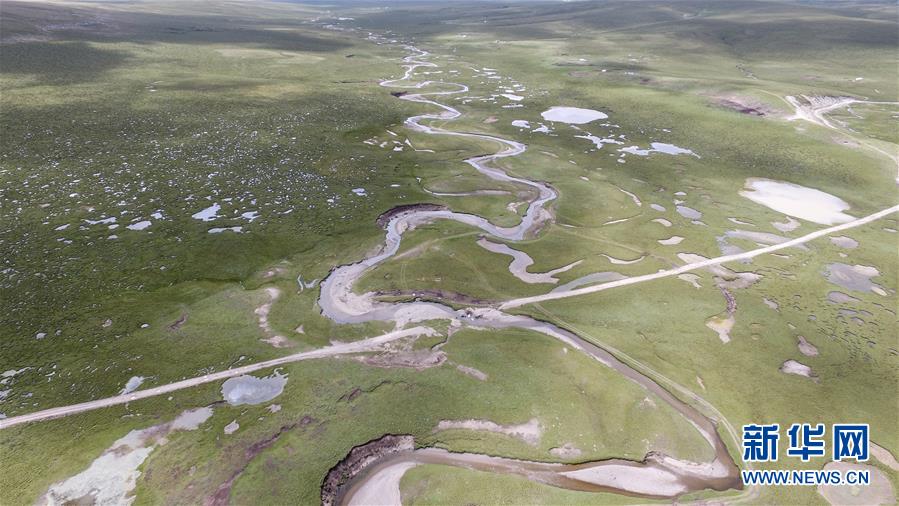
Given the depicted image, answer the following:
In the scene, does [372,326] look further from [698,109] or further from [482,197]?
[698,109]

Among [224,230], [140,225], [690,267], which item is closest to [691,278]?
[690,267]

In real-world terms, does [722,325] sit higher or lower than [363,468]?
higher

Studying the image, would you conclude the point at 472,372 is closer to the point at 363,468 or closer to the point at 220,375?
the point at 363,468

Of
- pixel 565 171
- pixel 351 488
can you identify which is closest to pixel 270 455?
pixel 351 488

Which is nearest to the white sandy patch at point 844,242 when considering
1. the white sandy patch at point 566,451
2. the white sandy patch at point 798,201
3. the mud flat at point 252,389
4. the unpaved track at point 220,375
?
the white sandy patch at point 798,201

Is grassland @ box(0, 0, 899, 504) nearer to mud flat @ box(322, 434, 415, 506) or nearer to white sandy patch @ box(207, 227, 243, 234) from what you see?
white sandy patch @ box(207, 227, 243, 234)
